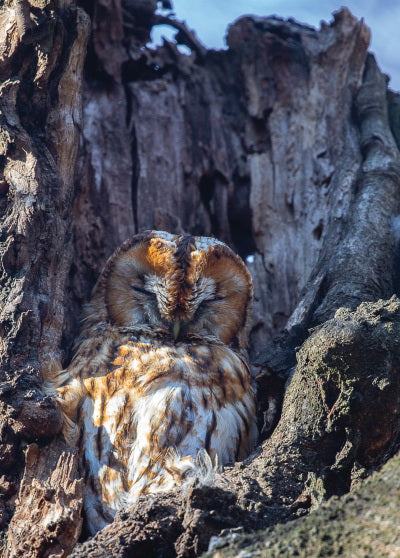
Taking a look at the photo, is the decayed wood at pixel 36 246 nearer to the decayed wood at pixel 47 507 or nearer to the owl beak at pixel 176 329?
the decayed wood at pixel 47 507

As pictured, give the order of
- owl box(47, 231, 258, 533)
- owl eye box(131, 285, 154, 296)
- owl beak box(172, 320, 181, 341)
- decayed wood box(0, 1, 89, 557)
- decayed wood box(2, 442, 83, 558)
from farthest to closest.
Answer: owl eye box(131, 285, 154, 296) → owl beak box(172, 320, 181, 341) → owl box(47, 231, 258, 533) → decayed wood box(0, 1, 89, 557) → decayed wood box(2, 442, 83, 558)

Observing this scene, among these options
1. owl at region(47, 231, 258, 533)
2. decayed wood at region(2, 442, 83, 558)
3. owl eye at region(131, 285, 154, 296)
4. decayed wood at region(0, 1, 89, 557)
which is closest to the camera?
decayed wood at region(2, 442, 83, 558)

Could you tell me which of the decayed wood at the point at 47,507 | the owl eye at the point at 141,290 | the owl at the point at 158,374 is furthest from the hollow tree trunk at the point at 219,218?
the owl eye at the point at 141,290

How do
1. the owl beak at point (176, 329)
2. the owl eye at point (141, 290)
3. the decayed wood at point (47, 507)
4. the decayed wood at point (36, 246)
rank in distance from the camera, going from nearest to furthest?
1. the decayed wood at point (47, 507)
2. the decayed wood at point (36, 246)
3. the owl beak at point (176, 329)
4. the owl eye at point (141, 290)

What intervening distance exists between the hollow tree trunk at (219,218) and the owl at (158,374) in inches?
6.1

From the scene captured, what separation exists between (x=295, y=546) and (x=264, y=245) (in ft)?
Answer: 8.59

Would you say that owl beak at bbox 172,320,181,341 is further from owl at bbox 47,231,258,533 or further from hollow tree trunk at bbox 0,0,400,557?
hollow tree trunk at bbox 0,0,400,557

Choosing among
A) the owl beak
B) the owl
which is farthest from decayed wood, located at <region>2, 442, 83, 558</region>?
the owl beak

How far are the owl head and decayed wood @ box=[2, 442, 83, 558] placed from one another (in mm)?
806

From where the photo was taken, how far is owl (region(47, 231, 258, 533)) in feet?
9.93

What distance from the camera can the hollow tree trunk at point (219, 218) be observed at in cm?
261

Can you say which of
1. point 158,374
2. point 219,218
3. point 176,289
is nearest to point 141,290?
point 176,289

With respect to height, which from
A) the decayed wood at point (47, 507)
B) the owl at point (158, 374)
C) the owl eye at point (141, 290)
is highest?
the owl eye at point (141, 290)

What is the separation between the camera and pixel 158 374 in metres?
3.21
